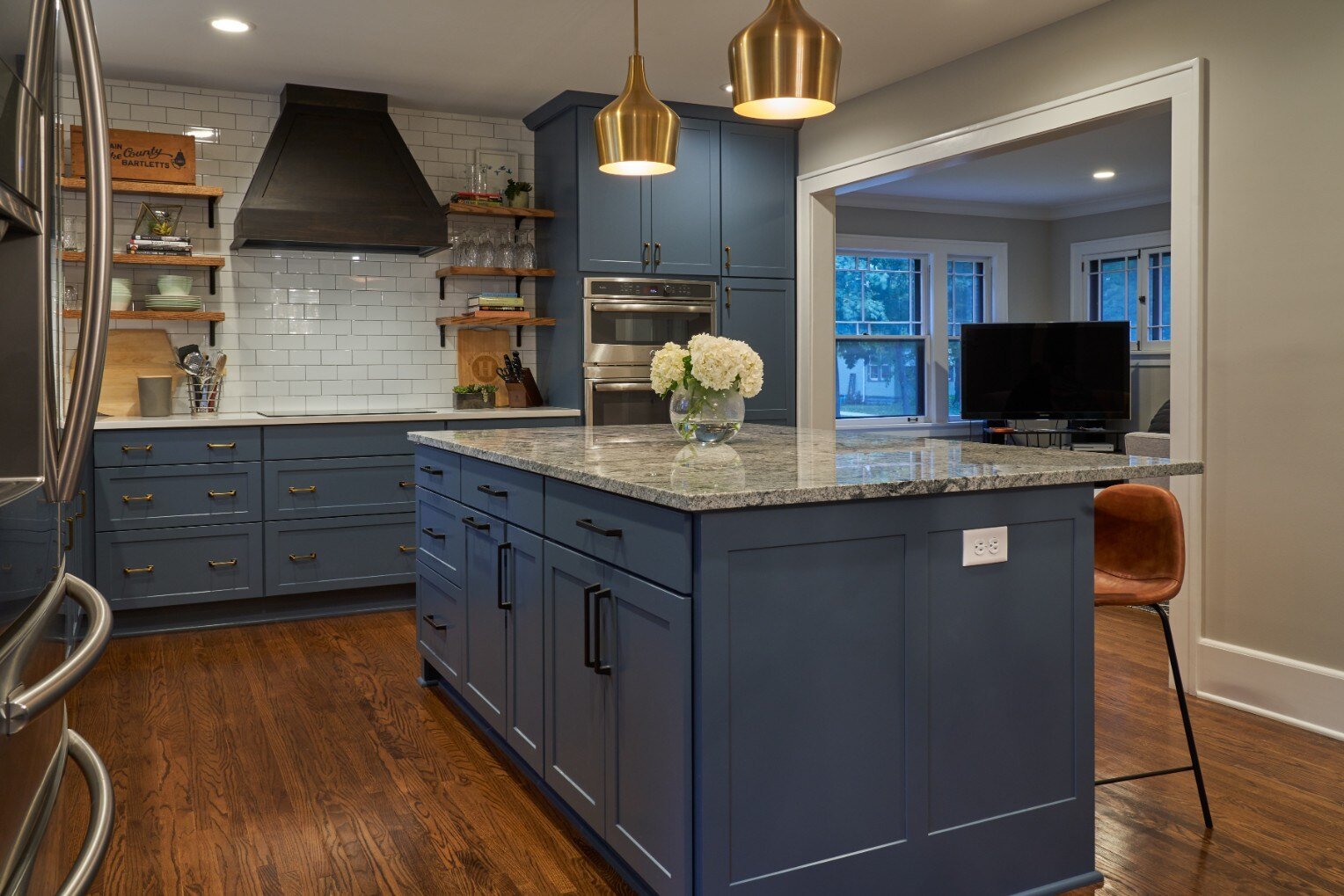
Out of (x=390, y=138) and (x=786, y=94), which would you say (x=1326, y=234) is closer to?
(x=786, y=94)

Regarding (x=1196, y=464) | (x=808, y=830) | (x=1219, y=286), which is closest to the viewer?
(x=808, y=830)

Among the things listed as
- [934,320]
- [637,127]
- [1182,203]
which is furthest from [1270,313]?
[934,320]

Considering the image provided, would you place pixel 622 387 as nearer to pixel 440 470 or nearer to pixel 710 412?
pixel 440 470

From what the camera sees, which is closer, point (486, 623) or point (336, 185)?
point (486, 623)

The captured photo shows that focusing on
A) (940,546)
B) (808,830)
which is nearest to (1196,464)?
(940,546)

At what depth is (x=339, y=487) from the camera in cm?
492

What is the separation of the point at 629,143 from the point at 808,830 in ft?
5.89

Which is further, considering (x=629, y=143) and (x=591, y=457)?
(x=629, y=143)

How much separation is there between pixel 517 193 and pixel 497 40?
4.27 ft

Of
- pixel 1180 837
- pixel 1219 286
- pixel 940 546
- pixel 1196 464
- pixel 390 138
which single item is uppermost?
pixel 390 138

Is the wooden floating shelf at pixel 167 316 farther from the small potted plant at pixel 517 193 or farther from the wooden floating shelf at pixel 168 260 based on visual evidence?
the small potted plant at pixel 517 193

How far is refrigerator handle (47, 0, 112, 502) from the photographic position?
913 millimetres

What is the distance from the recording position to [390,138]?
210 inches

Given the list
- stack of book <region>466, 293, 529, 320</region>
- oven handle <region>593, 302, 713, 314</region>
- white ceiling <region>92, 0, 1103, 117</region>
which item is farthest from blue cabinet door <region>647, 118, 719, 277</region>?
stack of book <region>466, 293, 529, 320</region>
